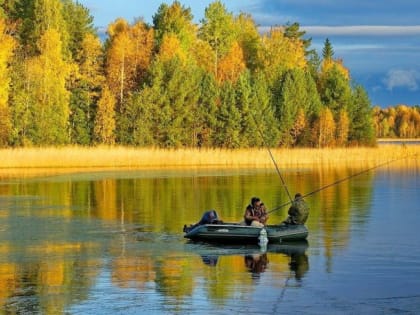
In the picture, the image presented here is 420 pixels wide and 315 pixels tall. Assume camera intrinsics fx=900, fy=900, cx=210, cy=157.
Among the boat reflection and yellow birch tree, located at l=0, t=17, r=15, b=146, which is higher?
yellow birch tree, located at l=0, t=17, r=15, b=146

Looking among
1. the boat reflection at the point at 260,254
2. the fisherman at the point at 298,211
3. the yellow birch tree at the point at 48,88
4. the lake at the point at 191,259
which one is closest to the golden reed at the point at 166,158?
the yellow birch tree at the point at 48,88

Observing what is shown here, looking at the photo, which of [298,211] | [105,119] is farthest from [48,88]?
[298,211]

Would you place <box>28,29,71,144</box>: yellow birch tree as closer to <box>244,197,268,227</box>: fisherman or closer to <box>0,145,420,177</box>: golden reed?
<box>0,145,420,177</box>: golden reed

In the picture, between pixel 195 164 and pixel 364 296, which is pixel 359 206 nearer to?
pixel 364 296

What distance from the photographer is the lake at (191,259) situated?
52.3ft

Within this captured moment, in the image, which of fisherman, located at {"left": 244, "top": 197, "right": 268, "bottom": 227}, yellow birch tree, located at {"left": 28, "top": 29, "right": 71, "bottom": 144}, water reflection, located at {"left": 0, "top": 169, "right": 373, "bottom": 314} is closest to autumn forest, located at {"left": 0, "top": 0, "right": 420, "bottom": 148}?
yellow birch tree, located at {"left": 28, "top": 29, "right": 71, "bottom": 144}

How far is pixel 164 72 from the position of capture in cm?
7925

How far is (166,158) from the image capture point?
67.6m

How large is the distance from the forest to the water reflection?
24.0m

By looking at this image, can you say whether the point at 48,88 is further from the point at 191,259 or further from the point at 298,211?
the point at 191,259

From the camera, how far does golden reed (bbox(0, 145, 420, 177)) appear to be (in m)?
62.1

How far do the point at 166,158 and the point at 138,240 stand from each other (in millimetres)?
42687

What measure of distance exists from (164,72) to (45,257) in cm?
5850

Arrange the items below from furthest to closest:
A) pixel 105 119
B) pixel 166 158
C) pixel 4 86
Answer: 1. pixel 105 119
2. pixel 166 158
3. pixel 4 86
